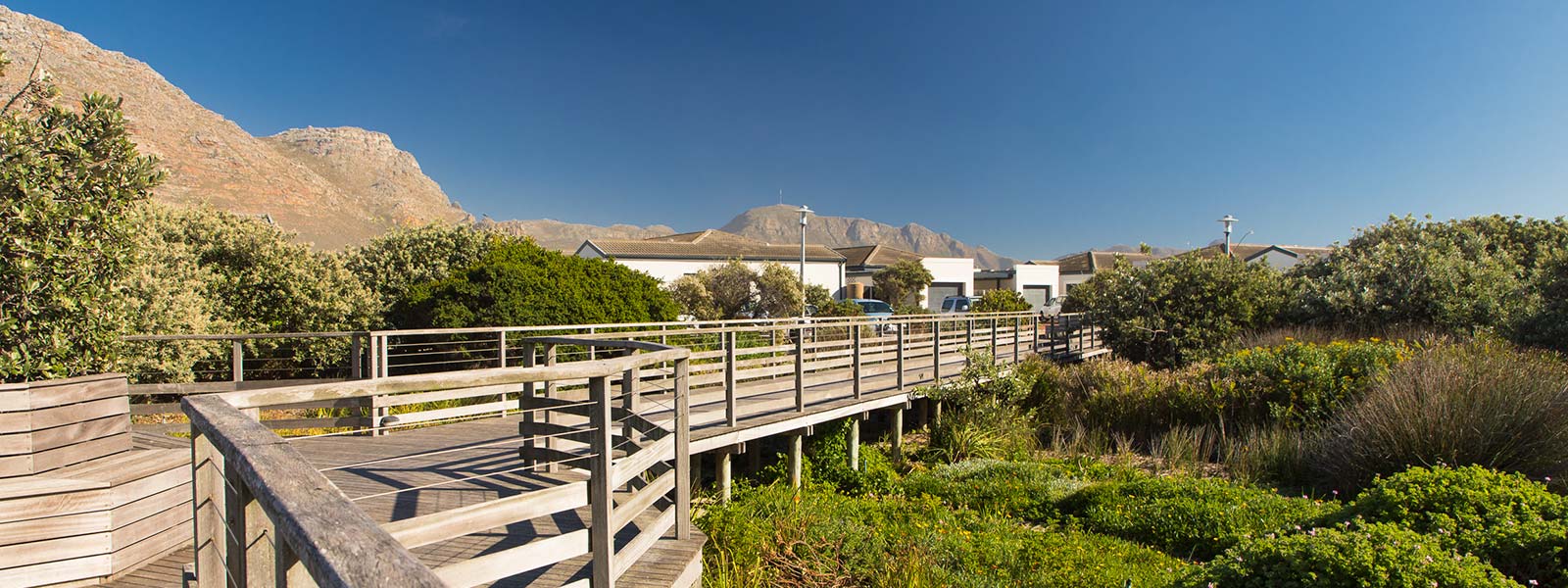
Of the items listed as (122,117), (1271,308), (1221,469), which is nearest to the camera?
(122,117)

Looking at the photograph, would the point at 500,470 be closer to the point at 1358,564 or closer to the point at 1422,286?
the point at 1358,564

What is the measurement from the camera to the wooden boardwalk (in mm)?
4145

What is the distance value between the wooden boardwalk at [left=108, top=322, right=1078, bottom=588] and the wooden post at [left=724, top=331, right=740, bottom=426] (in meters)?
0.08

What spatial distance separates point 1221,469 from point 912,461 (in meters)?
3.91

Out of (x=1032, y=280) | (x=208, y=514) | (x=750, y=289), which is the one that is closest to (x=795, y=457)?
(x=208, y=514)

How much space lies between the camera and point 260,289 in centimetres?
1468

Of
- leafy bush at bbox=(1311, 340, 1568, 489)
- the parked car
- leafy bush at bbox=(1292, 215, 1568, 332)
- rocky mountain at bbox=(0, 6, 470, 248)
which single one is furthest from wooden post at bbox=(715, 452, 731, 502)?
rocky mountain at bbox=(0, 6, 470, 248)

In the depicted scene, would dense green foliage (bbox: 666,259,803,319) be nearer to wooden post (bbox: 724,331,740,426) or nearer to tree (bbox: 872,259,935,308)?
tree (bbox: 872,259,935,308)

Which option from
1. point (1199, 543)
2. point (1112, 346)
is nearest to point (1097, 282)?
point (1112, 346)

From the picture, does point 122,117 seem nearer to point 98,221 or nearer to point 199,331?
point 98,221

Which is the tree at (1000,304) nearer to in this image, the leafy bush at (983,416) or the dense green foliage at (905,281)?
the dense green foliage at (905,281)

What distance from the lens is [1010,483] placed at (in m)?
8.92

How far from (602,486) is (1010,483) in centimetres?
649

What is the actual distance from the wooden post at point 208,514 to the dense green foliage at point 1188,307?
1639 cm
